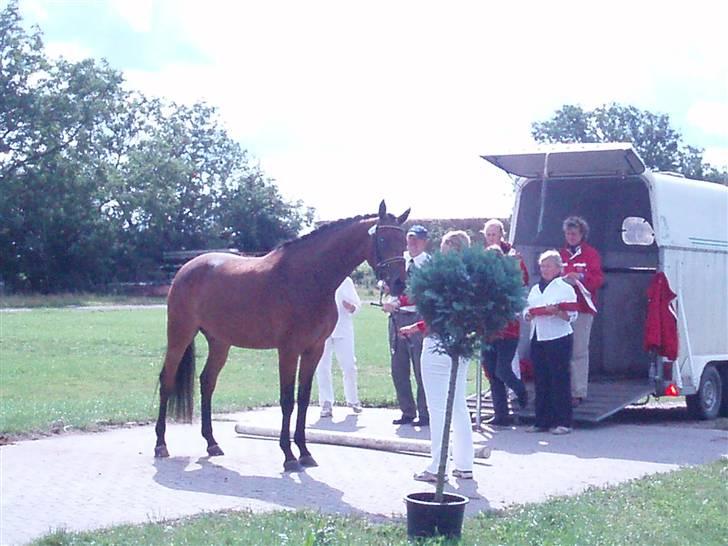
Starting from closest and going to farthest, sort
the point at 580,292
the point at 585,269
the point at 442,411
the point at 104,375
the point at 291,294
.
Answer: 1. the point at 442,411
2. the point at 291,294
3. the point at 580,292
4. the point at 585,269
5. the point at 104,375

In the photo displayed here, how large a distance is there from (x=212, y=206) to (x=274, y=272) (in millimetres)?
64565

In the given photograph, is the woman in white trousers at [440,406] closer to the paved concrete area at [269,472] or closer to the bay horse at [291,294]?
the paved concrete area at [269,472]

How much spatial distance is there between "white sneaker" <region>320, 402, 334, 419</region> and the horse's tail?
2528mm

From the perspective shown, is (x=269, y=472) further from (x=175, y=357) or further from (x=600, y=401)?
(x=600, y=401)

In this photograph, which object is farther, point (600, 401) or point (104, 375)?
point (104, 375)

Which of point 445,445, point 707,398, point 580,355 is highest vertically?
point 580,355

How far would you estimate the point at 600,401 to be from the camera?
41.1 feet

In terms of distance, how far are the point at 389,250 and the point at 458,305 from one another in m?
3.12

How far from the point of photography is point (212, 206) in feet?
243

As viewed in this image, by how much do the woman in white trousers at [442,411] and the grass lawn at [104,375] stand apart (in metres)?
4.91

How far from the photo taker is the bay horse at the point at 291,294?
387 inches

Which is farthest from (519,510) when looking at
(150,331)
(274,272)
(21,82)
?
(21,82)

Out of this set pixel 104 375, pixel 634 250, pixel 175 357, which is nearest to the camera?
pixel 175 357

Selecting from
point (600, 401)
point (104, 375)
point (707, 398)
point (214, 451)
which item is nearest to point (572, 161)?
point (600, 401)
